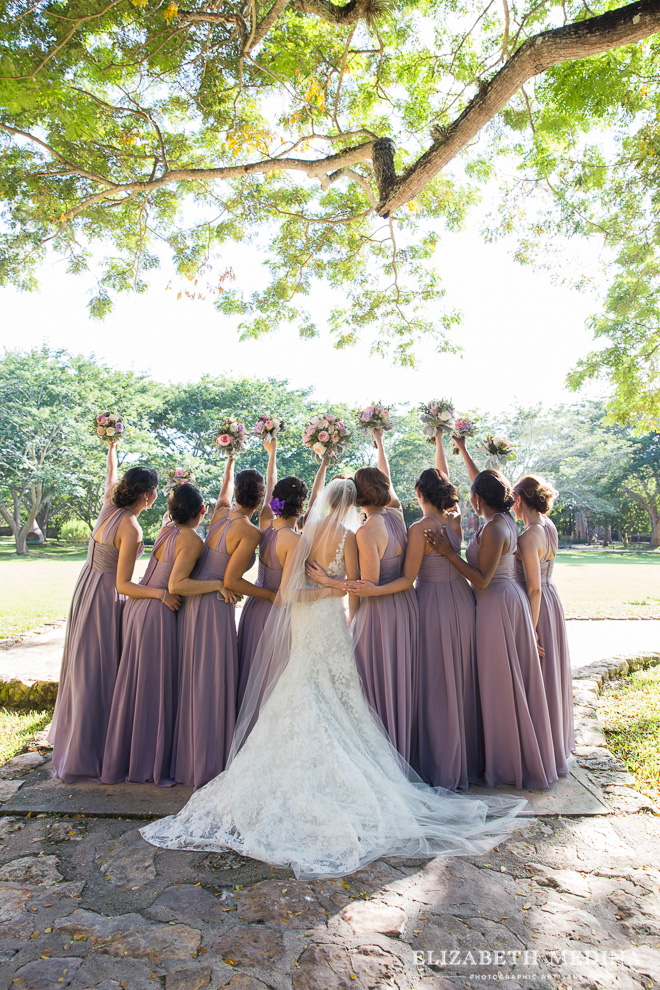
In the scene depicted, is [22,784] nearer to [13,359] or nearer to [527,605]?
[527,605]

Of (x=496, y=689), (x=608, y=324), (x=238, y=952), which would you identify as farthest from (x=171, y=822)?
(x=608, y=324)

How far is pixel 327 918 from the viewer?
2.58 m

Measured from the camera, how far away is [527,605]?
4.33 m

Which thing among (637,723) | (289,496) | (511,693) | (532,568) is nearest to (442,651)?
(511,693)

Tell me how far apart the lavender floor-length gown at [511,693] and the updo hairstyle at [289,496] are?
140 centimetres

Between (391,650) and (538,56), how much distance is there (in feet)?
14.9

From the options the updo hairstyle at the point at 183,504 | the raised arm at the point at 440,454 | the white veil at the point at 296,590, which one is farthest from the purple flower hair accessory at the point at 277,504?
the raised arm at the point at 440,454

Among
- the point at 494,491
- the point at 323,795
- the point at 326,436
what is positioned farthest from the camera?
the point at 326,436

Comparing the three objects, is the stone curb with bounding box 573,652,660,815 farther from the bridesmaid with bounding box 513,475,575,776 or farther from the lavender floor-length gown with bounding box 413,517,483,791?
the lavender floor-length gown with bounding box 413,517,483,791

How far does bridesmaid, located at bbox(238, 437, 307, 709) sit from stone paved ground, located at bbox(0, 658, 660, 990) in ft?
4.63

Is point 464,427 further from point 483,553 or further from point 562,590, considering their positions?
point 562,590

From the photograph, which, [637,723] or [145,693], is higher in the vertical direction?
[145,693]

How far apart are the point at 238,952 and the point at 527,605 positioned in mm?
2910

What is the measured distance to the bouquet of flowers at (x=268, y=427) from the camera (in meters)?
5.17
